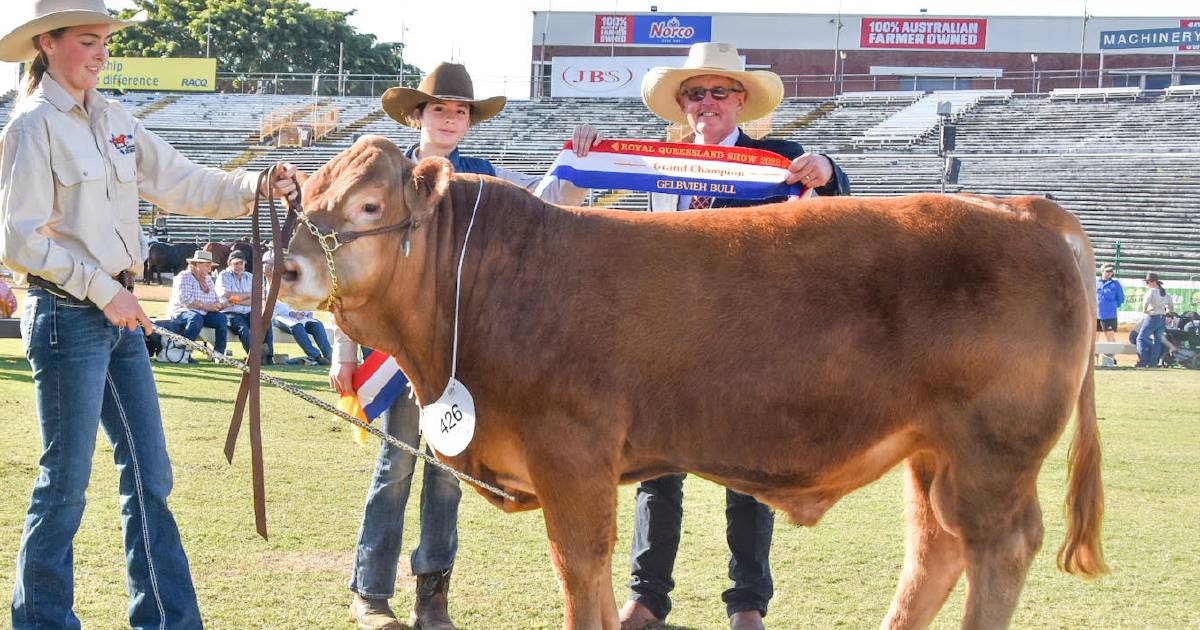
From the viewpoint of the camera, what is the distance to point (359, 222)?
3549mm

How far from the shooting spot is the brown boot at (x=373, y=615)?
15.1ft

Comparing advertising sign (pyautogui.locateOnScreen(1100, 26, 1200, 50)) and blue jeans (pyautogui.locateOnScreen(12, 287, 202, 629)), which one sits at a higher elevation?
advertising sign (pyautogui.locateOnScreen(1100, 26, 1200, 50))

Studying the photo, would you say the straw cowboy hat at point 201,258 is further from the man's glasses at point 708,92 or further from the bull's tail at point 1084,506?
the bull's tail at point 1084,506

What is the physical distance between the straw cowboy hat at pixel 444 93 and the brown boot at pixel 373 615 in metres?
2.01

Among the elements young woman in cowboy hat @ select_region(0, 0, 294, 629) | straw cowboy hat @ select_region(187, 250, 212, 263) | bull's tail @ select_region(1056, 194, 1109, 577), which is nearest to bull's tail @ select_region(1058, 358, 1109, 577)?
bull's tail @ select_region(1056, 194, 1109, 577)

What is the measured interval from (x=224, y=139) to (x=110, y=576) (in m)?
42.2

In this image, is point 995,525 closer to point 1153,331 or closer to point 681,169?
point 681,169

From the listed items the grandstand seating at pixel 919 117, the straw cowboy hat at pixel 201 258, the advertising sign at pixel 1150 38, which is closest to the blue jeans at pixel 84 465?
the straw cowboy hat at pixel 201 258

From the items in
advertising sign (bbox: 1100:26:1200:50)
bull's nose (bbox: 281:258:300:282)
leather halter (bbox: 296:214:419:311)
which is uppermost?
advertising sign (bbox: 1100:26:1200:50)

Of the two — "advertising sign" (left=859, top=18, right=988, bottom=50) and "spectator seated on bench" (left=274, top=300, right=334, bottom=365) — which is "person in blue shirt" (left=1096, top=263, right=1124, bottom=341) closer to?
"spectator seated on bench" (left=274, top=300, right=334, bottom=365)

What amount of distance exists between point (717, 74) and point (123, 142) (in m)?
2.35

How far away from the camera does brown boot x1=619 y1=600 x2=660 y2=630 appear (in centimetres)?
477

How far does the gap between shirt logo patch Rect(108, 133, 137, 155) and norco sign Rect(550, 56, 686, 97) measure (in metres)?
43.4

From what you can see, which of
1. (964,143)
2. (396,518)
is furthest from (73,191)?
(964,143)
